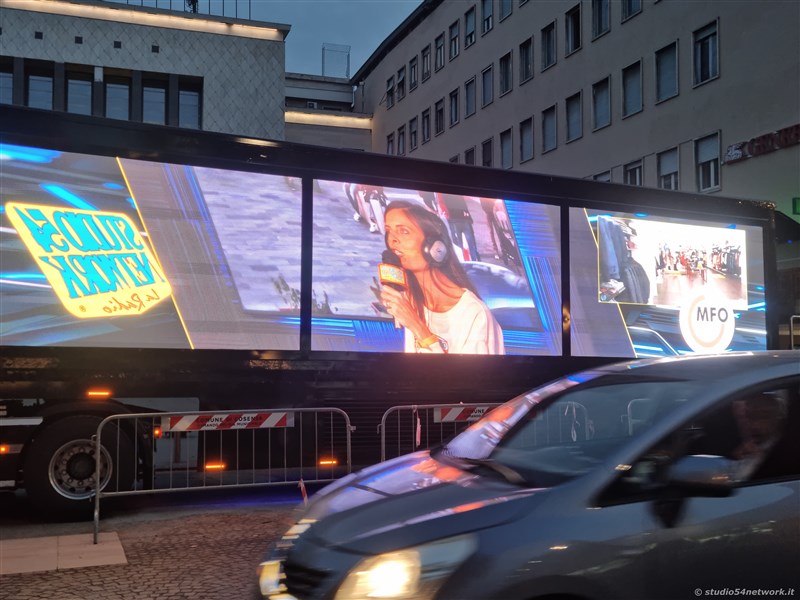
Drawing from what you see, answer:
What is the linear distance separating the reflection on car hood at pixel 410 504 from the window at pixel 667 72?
2713cm

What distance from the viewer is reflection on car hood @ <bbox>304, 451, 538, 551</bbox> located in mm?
3080

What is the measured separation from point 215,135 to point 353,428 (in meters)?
3.22

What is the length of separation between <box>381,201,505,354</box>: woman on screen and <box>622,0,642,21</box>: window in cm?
2505

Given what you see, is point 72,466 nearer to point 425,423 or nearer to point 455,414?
point 425,423

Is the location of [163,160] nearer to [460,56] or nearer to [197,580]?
[197,580]

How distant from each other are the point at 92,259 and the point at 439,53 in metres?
42.9

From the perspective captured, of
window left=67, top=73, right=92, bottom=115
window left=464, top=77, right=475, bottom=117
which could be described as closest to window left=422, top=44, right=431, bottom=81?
window left=464, top=77, right=475, bottom=117

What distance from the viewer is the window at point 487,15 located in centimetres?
4091

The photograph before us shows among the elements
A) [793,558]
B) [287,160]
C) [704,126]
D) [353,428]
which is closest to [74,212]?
[287,160]

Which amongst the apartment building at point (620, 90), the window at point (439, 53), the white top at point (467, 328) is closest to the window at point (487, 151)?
the apartment building at point (620, 90)

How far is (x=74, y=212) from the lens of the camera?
7000mm

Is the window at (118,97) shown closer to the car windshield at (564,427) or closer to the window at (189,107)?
the window at (189,107)

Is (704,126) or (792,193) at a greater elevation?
(704,126)

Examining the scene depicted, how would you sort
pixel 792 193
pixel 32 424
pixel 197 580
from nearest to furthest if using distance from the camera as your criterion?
pixel 197 580 < pixel 32 424 < pixel 792 193
